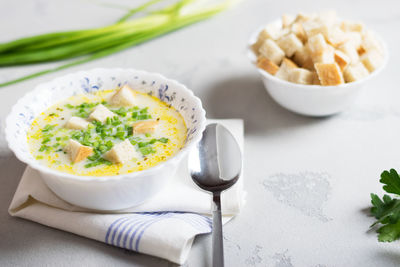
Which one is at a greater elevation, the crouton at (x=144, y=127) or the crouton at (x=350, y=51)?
the crouton at (x=350, y=51)

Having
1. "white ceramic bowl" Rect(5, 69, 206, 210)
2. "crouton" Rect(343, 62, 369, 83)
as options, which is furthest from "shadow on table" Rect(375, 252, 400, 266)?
"crouton" Rect(343, 62, 369, 83)

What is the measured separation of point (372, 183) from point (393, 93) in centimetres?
75

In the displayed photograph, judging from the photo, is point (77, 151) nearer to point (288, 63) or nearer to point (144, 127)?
point (144, 127)

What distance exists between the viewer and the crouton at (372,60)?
222 cm

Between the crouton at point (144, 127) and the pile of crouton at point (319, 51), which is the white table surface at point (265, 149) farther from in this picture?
the crouton at point (144, 127)

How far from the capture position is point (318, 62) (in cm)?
217

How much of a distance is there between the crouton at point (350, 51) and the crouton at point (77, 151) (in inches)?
47.7

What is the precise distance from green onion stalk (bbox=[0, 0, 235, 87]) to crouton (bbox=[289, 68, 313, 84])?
1116mm

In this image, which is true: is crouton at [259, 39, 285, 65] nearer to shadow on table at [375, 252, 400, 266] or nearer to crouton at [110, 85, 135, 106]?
crouton at [110, 85, 135, 106]

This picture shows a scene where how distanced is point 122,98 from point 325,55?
34.8 inches

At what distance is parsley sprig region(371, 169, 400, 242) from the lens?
165 cm

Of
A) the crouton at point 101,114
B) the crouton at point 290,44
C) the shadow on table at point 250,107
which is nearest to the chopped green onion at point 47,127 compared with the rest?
the crouton at point 101,114

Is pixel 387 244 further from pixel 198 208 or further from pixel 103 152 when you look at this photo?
pixel 103 152

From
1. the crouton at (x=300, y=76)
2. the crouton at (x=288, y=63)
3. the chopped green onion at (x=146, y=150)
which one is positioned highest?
the crouton at (x=288, y=63)
